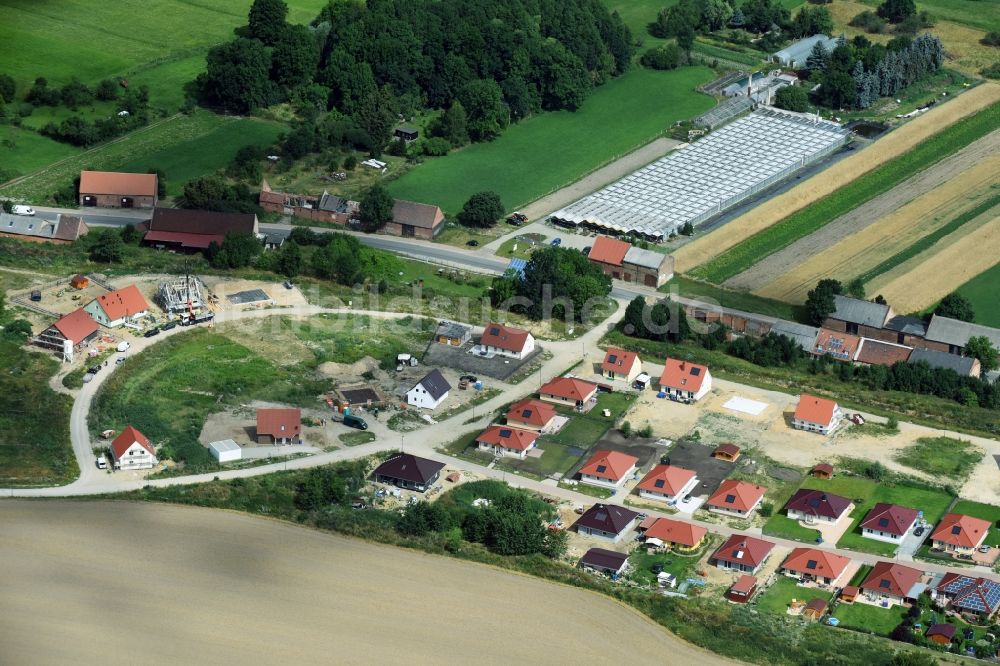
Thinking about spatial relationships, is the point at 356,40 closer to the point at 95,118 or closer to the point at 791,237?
the point at 95,118

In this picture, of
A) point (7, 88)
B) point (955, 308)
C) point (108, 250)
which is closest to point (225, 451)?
point (108, 250)

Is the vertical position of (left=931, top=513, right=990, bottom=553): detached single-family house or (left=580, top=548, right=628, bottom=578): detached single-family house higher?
(left=931, top=513, right=990, bottom=553): detached single-family house

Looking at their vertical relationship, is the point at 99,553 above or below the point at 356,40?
below

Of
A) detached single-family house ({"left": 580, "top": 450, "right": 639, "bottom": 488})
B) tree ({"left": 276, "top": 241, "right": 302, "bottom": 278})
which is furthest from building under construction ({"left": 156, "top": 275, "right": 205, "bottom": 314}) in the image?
detached single-family house ({"left": 580, "top": 450, "right": 639, "bottom": 488})

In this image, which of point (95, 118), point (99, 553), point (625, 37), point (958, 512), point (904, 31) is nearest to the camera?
point (99, 553)

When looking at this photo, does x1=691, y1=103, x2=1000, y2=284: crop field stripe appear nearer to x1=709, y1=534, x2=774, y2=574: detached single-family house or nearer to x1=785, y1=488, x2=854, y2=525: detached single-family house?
x1=785, y1=488, x2=854, y2=525: detached single-family house

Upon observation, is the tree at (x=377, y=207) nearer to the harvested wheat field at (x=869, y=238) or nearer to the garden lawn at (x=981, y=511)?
the harvested wheat field at (x=869, y=238)

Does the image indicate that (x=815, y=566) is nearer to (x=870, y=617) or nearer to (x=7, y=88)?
(x=870, y=617)

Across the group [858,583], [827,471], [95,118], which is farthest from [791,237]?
[95,118]
